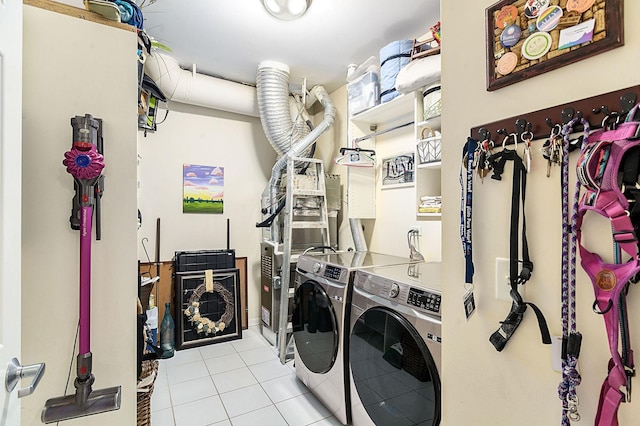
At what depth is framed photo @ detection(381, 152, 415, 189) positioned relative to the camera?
8.32ft

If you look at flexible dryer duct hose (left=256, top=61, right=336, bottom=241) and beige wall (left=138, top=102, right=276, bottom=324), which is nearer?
flexible dryer duct hose (left=256, top=61, right=336, bottom=241)

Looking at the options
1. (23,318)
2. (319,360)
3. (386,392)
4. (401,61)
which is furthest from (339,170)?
(23,318)

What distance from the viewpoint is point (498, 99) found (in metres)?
0.86

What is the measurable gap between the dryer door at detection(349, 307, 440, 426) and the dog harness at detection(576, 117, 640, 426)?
66 centimetres

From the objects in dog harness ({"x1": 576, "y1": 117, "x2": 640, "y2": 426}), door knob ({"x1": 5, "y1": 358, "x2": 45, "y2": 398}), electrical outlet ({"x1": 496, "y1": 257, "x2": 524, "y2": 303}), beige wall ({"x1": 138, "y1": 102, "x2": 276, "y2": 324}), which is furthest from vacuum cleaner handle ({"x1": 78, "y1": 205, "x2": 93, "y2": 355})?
beige wall ({"x1": 138, "y1": 102, "x2": 276, "y2": 324})

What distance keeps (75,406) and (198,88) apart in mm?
2745

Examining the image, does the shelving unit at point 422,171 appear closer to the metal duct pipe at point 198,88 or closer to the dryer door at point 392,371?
the dryer door at point 392,371

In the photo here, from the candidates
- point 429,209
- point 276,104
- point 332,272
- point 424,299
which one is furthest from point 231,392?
point 276,104

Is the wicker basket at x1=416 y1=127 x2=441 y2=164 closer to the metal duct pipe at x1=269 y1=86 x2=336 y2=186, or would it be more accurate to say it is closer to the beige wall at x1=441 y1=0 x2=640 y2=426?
the beige wall at x1=441 y1=0 x2=640 y2=426

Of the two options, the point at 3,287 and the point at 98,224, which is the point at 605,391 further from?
the point at 98,224

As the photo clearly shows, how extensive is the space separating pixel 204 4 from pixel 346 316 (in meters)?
2.23

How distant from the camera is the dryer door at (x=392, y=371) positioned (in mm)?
1284

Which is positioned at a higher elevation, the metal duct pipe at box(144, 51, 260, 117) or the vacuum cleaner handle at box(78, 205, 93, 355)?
the metal duct pipe at box(144, 51, 260, 117)

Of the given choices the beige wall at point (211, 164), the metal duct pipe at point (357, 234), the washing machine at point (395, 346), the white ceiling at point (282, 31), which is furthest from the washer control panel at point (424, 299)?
the beige wall at point (211, 164)
